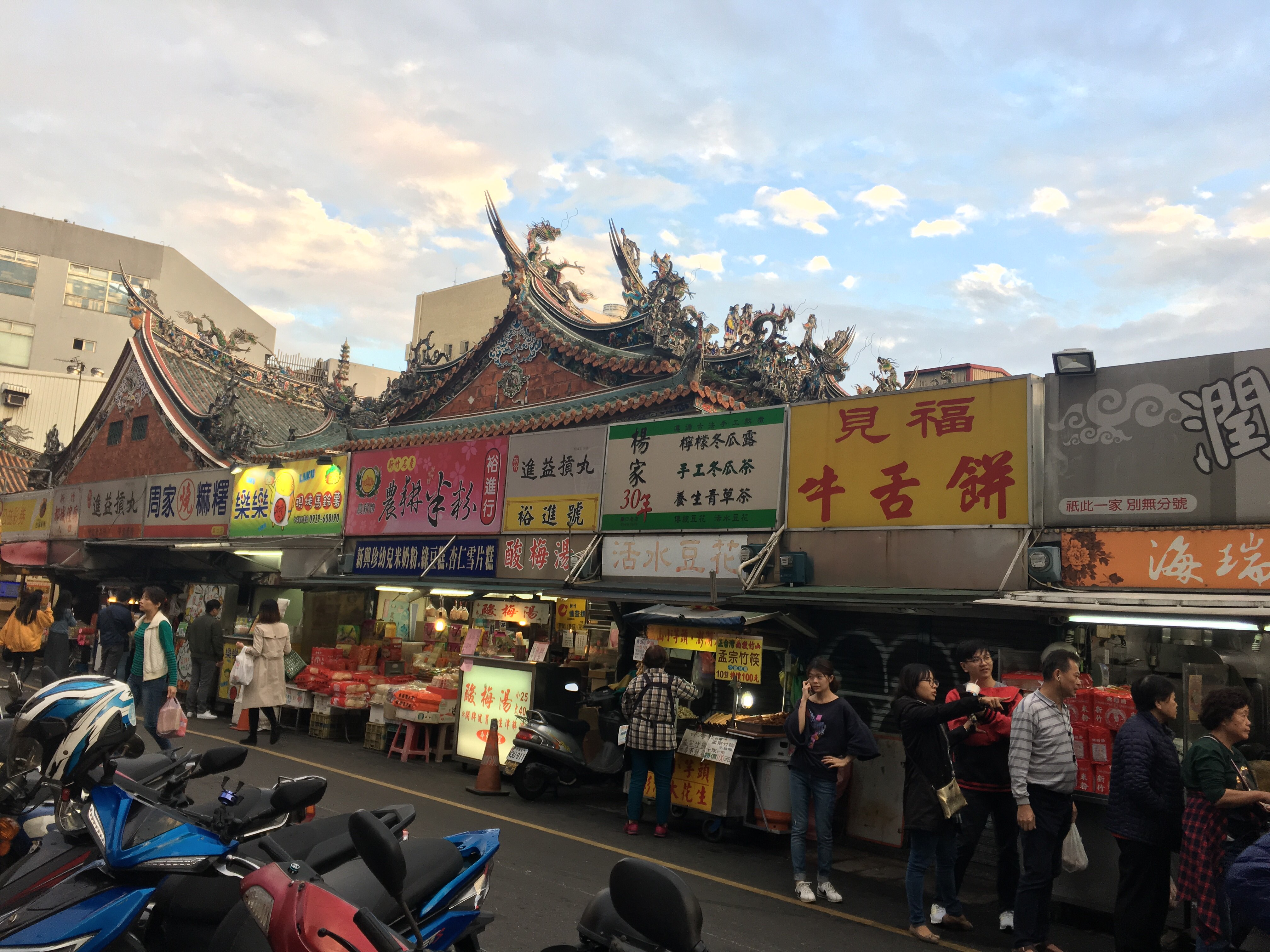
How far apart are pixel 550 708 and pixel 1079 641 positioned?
6200 mm

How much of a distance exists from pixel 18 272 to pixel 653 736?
151ft

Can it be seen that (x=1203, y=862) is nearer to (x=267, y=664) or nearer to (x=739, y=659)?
(x=739, y=659)

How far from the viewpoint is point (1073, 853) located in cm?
664

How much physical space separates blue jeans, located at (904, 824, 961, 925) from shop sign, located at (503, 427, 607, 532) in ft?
24.1

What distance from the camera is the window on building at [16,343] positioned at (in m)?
42.7

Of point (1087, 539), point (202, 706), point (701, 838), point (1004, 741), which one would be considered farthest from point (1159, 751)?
point (202, 706)

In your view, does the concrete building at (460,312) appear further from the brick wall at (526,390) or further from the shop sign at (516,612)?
the shop sign at (516,612)

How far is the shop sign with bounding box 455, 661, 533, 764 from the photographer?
11.9 metres

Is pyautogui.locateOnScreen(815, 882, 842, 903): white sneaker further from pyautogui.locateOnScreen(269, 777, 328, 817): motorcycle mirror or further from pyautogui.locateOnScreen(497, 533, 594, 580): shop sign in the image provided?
pyautogui.locateOnScreen(497, 533, 594, 580): shop sign

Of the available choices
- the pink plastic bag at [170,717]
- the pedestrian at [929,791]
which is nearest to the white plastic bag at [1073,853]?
the pedestrian at [929,791]

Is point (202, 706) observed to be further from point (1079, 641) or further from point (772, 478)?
point (1079, 641)

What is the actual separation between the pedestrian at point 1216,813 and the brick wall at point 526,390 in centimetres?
1196

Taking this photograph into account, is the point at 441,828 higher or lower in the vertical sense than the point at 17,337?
lower

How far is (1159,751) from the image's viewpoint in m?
5.88
